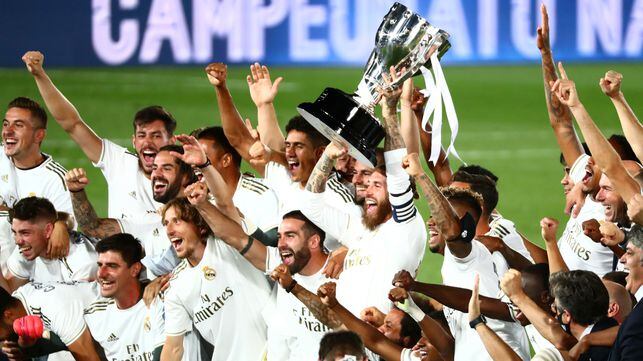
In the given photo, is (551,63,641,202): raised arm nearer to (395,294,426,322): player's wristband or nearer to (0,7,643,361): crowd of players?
(0,7,643,361): crowd of players

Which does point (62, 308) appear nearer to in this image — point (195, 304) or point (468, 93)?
point (195, 304)

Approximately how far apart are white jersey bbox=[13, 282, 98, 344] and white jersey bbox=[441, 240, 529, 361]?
217 centimetres

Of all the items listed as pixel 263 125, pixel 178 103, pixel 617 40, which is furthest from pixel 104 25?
pixel 263 125

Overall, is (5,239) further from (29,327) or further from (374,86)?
(374,86)

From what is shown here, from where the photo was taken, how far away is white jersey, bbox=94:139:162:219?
29.1 feet

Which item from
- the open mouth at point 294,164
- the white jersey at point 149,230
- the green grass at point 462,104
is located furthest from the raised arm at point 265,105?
the green grass at point 462,104

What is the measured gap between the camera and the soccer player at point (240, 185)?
7.93m

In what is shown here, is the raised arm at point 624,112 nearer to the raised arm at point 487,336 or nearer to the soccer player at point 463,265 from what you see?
the soccer player at point 463,265

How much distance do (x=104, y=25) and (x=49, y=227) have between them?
47.5ft

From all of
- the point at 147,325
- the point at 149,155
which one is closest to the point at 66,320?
the point at 147,325

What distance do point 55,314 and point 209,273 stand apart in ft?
3.37

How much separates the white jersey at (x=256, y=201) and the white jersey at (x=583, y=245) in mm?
1613

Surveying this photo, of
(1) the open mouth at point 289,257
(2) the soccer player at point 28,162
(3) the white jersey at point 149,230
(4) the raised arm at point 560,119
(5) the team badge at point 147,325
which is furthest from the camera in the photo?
(2) the soccer player at point 28,162

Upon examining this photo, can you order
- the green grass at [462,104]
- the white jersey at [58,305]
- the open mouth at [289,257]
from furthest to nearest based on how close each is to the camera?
the green grass at [462,104], the white jersey at [58,305], the open mouth at [289,257]
